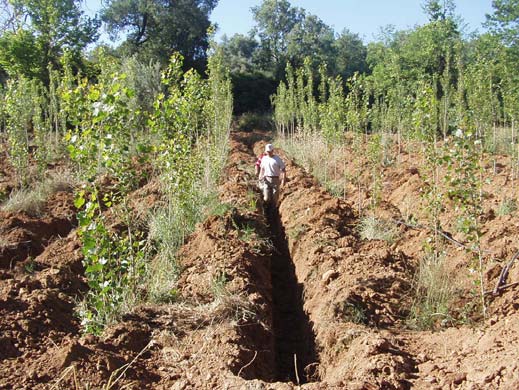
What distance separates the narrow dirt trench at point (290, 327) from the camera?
15.2 feet

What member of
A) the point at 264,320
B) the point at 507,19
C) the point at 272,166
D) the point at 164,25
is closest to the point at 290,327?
the point at 264,320

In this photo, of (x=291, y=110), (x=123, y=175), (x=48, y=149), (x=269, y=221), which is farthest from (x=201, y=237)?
(x=291, y=110)

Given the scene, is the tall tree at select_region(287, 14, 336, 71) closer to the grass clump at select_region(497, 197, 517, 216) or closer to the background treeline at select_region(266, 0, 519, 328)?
the background treeline at select_region(266, 0, 519, 328)

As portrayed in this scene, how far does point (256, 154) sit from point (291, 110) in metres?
2.12

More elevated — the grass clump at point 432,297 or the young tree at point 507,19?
the young tree at point 507,19

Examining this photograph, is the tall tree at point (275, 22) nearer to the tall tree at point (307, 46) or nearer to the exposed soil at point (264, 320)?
the tall tree at point (307, 46)

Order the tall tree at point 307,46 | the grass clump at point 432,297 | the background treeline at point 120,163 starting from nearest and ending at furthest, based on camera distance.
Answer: the background treeline at point 120,163, the grass clump at point 432,297, the tall tree at point 307,46

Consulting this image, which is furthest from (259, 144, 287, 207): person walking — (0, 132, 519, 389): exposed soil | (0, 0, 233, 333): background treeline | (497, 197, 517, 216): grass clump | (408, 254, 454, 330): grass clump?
(408, 254, 454, 330): grass clump

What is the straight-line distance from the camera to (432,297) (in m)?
4.69

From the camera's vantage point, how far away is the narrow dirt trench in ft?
15.2

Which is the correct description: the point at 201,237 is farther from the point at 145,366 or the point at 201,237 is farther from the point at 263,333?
the point at 145,366

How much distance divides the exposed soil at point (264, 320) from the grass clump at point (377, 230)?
143 millimetres

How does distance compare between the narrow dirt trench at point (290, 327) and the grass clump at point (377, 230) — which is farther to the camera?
the grass clump at point (377, 230)

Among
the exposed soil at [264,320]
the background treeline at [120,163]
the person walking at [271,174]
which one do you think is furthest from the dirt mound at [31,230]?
the person walking at [271,174]
